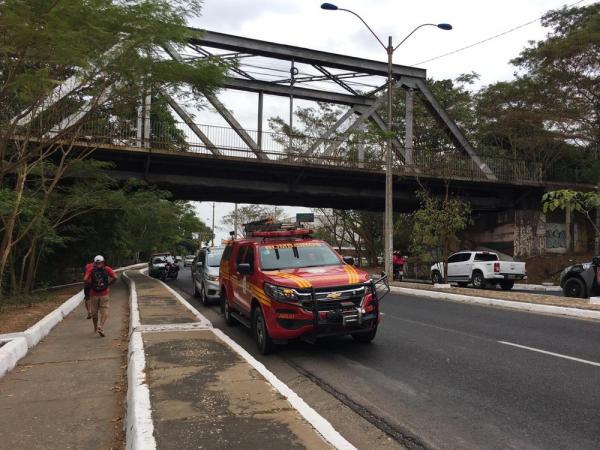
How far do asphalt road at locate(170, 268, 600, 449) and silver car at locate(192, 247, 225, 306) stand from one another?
166 inches

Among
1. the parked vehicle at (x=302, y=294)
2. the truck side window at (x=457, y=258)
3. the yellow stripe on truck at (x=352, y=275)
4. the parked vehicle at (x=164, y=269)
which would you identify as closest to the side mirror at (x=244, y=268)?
the parked vehicle at (x=302, y=294)

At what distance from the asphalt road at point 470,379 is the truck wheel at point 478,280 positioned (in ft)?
39.6

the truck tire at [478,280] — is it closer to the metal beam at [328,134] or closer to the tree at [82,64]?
the metal beam at [328,134]

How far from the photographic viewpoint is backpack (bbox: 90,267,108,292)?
10.5m

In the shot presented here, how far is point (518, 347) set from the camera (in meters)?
8.52

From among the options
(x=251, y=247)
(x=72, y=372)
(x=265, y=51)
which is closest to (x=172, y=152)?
(x=265, y=51)

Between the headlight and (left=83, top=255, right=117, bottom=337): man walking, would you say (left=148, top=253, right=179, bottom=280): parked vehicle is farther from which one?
the headlight

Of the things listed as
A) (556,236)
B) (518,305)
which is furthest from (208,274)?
(556,236)

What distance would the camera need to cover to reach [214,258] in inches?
Result: 650

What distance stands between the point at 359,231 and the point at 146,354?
40965 mm

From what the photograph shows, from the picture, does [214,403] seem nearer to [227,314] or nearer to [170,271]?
[227,314]

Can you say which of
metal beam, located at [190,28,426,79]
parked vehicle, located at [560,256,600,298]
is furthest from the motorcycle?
parked vehicle, located at [560,256,600,298]

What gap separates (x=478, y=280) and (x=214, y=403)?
20.5m

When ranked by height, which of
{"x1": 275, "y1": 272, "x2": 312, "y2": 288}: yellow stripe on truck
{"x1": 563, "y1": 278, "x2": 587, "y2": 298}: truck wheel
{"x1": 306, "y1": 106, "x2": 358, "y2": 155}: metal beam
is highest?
{"x1": 306, "y1": 106, "x2": 358, "y2": 155}: metal beam
